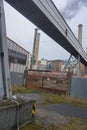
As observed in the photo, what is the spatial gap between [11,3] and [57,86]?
11006 millimetres

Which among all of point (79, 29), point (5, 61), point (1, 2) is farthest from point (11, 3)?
point (79, 29)

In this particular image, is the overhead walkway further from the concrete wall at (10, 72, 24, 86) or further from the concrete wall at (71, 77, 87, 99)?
the concrete wall at (10, 72, 24, 86)

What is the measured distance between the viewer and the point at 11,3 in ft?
24.0

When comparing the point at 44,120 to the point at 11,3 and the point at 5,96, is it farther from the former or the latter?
the point at 11,3

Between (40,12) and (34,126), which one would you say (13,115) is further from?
(40,12)

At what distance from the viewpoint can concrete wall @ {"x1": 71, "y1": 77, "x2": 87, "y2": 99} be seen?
1473 cm

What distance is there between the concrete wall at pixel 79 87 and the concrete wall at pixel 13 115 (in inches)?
345

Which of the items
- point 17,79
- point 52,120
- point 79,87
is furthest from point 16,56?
point 52,120

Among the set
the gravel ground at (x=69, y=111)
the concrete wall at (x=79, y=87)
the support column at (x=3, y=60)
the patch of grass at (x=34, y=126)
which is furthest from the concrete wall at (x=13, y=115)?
the concrete wall at (x=79, y=87)

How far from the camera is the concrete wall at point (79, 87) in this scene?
14.7 meters

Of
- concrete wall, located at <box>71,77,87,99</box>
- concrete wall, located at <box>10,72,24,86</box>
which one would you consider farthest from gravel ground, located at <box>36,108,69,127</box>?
concrete wall, located at <box>10,72,24,86</box>

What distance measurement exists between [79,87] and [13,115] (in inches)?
402

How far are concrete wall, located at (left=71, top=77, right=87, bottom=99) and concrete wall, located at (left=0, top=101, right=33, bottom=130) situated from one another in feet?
28.7

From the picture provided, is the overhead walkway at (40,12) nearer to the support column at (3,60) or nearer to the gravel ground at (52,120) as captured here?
the support column at (3,60)
